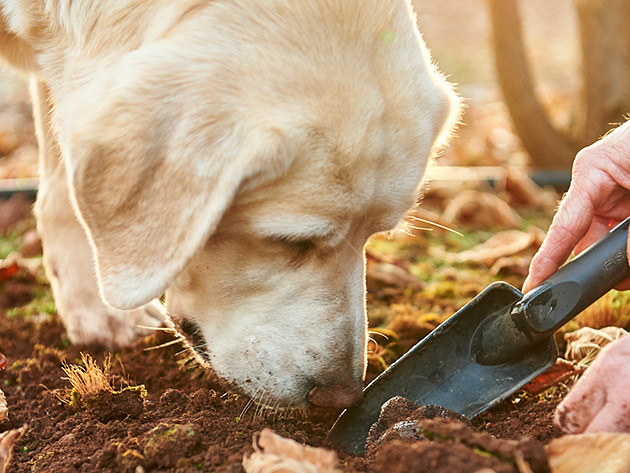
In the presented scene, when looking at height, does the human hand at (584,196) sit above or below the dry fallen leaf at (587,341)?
above

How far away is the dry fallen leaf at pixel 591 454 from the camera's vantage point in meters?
1.51

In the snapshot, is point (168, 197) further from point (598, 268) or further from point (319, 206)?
point (598, 268)

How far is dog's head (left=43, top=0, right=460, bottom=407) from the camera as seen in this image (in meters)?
1.96

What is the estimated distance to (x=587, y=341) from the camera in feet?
8.17

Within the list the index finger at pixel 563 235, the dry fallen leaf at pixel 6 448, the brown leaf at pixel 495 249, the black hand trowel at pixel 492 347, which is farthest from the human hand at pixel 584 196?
the brown leaf at pixel 495 249

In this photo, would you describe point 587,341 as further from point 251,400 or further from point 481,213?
point 481,213

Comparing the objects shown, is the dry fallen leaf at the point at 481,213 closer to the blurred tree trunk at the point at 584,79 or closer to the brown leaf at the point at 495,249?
the brown leaf at the point at 495,249

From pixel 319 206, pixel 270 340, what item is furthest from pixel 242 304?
pixel 319 206

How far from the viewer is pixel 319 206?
2113 mm

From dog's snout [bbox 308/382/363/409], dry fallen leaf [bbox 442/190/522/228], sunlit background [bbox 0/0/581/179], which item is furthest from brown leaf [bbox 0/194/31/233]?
dog's snout [bbox 308/382/363/409]

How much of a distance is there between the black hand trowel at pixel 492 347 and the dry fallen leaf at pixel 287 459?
1.94 feet

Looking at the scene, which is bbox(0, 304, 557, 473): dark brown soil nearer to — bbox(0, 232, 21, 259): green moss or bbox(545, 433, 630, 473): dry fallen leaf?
bbox(545, 433, 630, 473): dry fallen leaf

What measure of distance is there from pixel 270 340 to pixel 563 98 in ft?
26.9

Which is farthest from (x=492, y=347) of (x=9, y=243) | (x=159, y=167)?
(x=9, y=243)
